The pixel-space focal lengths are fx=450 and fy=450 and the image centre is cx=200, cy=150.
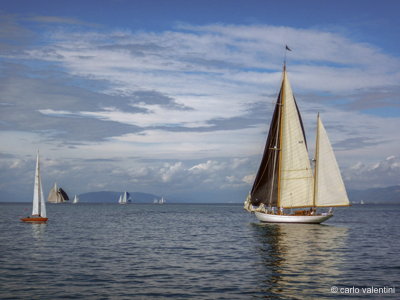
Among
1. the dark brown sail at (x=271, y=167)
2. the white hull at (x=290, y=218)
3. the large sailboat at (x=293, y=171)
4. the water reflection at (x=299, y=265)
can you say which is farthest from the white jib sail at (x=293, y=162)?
the water reflection at (x=299, y=265)

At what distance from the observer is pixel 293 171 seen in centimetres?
7525

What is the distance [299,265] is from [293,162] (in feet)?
137

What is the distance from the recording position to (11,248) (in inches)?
1842

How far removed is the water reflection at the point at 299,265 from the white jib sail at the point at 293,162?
1858cm

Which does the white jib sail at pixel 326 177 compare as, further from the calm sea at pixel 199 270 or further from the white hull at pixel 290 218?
the calm sea at pixel 199 270

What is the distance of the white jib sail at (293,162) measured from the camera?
74.5 m

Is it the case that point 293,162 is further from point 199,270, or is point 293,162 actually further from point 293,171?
point 199,270

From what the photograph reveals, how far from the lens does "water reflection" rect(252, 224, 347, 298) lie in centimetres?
2625

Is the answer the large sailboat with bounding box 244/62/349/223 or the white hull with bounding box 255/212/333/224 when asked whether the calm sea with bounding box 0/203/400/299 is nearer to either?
the white hull with bounding box 255/212/333/224

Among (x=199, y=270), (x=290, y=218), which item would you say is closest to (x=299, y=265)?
(x=199, y=270)

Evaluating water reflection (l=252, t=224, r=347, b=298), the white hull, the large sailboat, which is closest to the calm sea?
water reflection (l=252, t=224, r=347, b=298)

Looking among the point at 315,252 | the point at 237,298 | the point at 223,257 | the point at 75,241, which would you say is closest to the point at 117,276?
the point at 237,298

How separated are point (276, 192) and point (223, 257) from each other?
127 feet

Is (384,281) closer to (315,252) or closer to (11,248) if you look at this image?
(315,252)
